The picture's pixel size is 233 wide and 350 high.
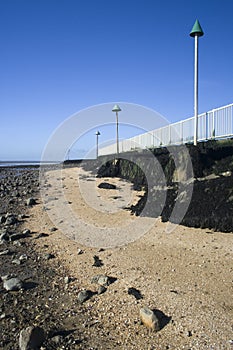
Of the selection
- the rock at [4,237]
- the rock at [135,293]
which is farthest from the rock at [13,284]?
the rock at [4,237]

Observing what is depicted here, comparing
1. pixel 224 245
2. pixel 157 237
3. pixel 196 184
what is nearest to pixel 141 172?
pixel 196 184

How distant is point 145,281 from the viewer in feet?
16.0

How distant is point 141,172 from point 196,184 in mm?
6568

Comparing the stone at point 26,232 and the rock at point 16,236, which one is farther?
the stone at point 26,232

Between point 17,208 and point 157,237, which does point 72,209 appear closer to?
point 17,208

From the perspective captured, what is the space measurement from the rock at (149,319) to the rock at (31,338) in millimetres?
1257

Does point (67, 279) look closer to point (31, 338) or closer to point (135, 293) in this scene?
point (135, 293)

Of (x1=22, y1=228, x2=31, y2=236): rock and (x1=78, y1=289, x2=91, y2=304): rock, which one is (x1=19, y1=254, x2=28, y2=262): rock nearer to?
(x1=22, y1=228, x2=31, y2=236): rock

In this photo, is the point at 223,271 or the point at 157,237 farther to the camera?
the point at 157,237

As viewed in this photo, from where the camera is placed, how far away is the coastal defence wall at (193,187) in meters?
7.30

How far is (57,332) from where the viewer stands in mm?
3783

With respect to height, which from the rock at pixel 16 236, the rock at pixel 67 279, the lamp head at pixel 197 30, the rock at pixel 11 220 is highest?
the lamp head at pixel 197 30

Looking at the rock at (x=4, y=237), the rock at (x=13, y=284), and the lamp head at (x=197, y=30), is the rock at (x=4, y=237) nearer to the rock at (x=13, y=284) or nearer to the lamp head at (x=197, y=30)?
the rock at (x=13, y=284)

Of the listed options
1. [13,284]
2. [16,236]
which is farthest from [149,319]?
[16,236]
